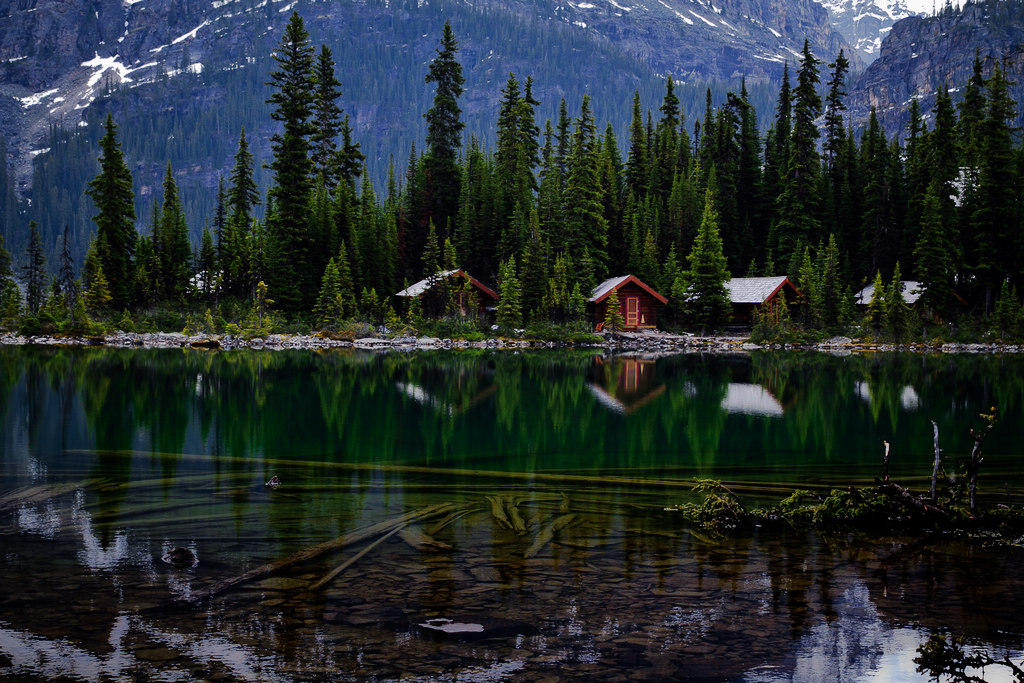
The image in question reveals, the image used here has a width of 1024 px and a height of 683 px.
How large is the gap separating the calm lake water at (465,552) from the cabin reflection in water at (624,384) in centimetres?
253

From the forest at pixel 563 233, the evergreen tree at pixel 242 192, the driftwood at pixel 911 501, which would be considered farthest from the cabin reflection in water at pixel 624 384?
the evergreen tree at pixel 242 192

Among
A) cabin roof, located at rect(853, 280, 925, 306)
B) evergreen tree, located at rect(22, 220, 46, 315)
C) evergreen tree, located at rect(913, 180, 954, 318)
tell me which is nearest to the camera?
evergreen tree, located at rect(913, 180, 954, 318)

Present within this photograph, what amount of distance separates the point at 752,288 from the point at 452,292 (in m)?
24.6

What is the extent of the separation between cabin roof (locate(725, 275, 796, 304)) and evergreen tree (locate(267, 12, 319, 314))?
1306 inches

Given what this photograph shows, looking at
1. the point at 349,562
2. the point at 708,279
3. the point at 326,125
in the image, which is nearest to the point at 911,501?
the point at 349,562

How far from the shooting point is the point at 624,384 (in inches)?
1136

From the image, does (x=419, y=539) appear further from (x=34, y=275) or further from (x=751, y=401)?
(x=34, y=275)

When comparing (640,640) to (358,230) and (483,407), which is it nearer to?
(483,407)

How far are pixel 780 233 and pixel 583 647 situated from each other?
69.0 meters

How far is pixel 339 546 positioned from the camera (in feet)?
29.4

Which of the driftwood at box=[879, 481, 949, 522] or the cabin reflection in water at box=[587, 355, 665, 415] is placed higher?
the cabin reflection in water at box=[587, 355, 665, 415]

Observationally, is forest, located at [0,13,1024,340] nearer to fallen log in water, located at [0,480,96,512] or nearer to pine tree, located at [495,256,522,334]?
pine tree, located at [495,256,522,334]

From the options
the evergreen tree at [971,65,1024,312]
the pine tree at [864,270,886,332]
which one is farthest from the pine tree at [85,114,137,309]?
the evergreen tree at [971,65,1024,312]

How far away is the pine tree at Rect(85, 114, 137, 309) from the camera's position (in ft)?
201
